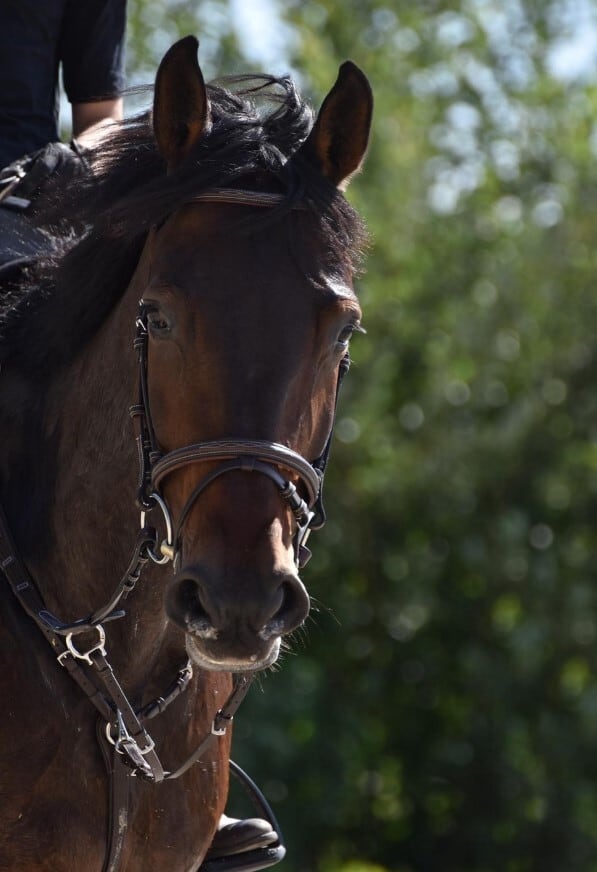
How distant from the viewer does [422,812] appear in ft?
44.3

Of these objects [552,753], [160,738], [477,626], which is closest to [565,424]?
[477,626]

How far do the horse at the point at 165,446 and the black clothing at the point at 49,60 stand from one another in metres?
0.72

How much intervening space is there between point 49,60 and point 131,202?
137cm

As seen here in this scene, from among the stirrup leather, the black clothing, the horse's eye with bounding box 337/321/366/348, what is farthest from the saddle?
the stirrup leather

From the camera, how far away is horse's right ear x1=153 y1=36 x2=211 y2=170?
312 centimetres

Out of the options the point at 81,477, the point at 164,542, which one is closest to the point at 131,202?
the point at 81,477

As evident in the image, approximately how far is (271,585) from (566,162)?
1132 centimetres

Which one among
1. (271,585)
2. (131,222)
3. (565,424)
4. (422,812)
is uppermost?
(131,222)

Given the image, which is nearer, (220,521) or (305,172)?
(220,521)

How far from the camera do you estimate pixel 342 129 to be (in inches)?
128

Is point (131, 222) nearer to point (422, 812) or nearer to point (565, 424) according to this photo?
point (565, 424)

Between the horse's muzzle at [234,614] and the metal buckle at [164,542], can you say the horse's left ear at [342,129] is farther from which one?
the horse's muzzle at [234,614]

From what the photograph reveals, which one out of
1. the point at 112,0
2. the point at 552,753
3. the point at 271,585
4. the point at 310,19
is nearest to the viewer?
the point at 271,585

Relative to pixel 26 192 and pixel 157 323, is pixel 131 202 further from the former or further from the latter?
pixel 26 192
